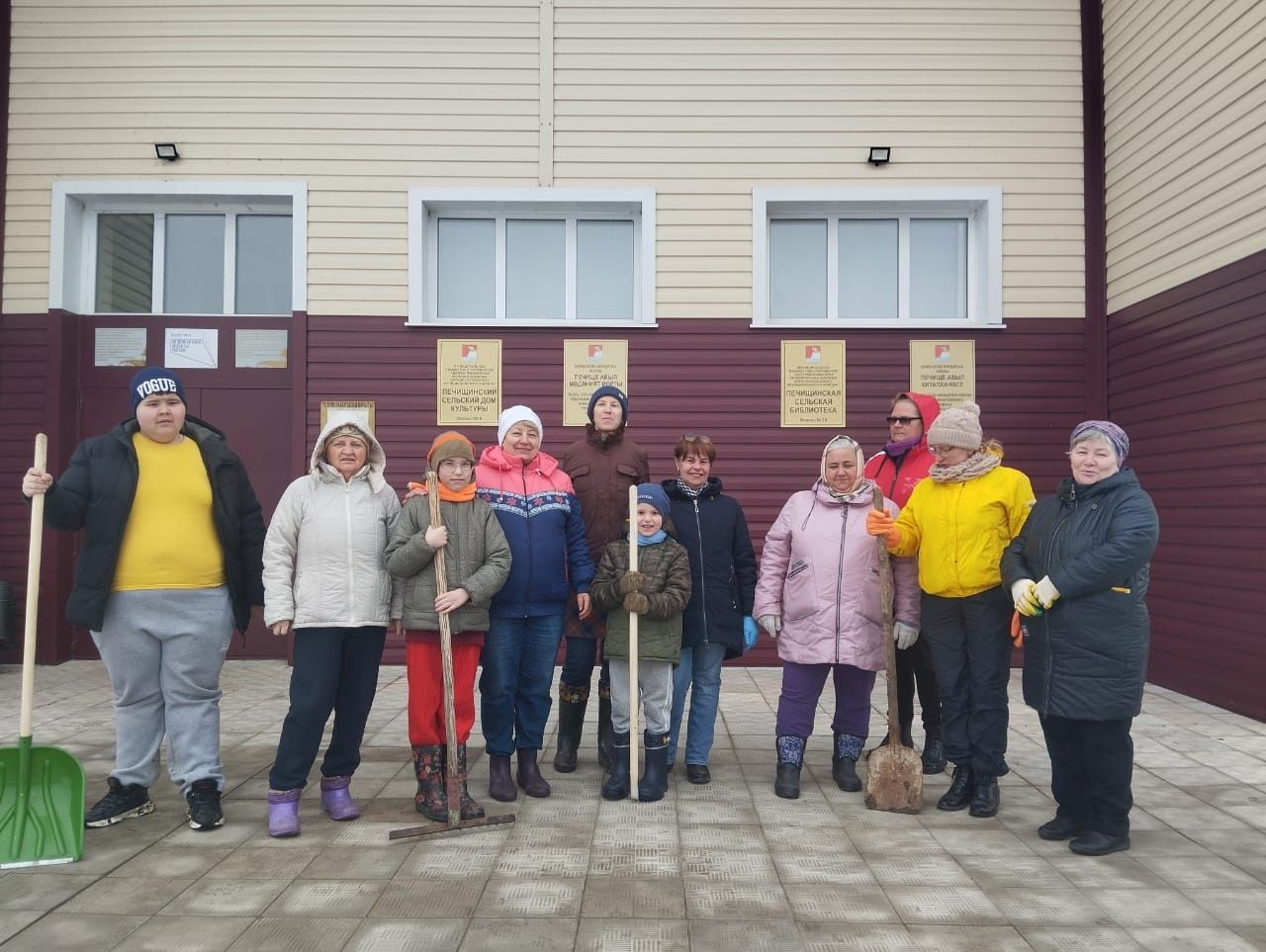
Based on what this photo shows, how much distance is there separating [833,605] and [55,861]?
3243 millimetres

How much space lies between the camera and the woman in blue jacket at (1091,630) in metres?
3.43

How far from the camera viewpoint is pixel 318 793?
4168 millimetres

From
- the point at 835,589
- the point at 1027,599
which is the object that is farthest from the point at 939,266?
the point at 1027,599

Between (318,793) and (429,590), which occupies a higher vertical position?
(429,590)

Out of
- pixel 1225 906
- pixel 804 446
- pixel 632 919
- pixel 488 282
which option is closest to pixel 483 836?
pixel 632 919

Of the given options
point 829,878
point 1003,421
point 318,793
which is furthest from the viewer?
point 1003,421

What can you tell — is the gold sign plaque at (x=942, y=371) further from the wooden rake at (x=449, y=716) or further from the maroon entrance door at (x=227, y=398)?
the maroon entrance door at (x=227, y=398)

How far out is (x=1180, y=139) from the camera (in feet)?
21.2

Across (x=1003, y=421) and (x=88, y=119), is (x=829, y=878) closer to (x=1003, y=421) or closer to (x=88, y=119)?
(x=1003, y=421)

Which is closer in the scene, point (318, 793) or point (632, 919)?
point (632, 919)

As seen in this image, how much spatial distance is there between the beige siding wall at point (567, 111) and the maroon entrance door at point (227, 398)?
68cm

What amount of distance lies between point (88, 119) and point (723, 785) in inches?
283

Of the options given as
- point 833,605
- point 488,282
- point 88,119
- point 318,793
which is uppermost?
point 88,119

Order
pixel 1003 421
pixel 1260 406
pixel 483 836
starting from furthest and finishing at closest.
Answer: pixel 1003 421 → pixel 1260 406 → pixel 483 836
